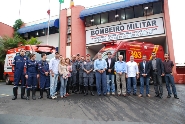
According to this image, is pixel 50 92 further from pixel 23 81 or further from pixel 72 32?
pixel 72 32

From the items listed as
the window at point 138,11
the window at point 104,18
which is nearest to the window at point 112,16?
the window at point 104,18

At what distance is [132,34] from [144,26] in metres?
1.39

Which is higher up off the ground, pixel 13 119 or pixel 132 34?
pixel 132 34

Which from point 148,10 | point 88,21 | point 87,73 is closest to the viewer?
point 87,73

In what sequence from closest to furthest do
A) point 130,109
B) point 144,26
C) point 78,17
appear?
1. point 130,109
2. point 144,26
3. point 78,17

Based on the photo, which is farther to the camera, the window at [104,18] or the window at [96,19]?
the window at [96,19]

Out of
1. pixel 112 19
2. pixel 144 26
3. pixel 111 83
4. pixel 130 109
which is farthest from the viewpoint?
pixel 112 19

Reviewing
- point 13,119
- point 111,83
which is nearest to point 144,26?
point 111,83

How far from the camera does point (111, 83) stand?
7352mm

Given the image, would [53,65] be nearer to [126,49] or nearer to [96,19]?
[126,49]

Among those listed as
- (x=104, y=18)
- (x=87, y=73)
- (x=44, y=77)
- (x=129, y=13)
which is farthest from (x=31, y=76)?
(x=129, y=13)

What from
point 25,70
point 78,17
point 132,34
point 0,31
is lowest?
point 25,70

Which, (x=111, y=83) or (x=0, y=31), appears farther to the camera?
(x=0, y=31)

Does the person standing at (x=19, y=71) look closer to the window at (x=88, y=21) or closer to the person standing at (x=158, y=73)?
the person standing at (x=158, y=73)
